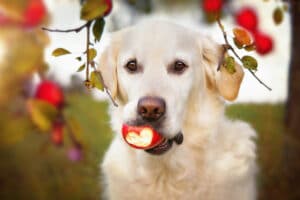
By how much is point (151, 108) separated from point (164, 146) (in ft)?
0.57

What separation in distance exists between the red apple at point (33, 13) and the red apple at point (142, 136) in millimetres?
291

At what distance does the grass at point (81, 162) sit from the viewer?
209 cm

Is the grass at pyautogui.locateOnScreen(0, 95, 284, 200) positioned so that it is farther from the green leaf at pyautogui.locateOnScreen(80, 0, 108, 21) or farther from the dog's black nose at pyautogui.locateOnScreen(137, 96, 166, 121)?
the green leaf at pyautogui.locateOnScreen(80, 0, 108, 21)

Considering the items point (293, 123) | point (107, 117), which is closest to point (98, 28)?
point (107, 117)

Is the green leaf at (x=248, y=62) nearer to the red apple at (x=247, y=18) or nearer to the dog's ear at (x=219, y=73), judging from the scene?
the dog's ear at (x=219, y=73)

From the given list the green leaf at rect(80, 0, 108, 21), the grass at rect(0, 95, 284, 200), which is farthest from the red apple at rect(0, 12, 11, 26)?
the grass at rect(0, 95, 284, 200)

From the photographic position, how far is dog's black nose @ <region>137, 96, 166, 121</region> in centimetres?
120

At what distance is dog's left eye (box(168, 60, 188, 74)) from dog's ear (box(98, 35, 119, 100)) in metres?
0.14

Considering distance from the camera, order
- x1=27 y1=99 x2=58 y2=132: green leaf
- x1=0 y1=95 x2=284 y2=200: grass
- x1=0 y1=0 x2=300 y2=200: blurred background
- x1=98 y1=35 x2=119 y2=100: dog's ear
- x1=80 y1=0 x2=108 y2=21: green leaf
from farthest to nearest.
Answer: x1=0 y1=95 x2=284 y2=200: grass → x1=0 y1=0 x2=300 y2=200: blurred background → x1=98 y1=35 x2=119 y2=100: dog's ear → x1=80 y1=0 x2=108 y2=21: green leaf → x1=27 y1=99 x2=58 y2=132: green leaf

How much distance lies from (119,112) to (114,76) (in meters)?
0.10

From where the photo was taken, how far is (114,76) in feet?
4.54

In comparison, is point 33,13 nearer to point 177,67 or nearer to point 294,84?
point 177,67

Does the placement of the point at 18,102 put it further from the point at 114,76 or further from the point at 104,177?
the point at 114,76

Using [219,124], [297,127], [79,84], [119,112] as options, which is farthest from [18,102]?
[297,127]
